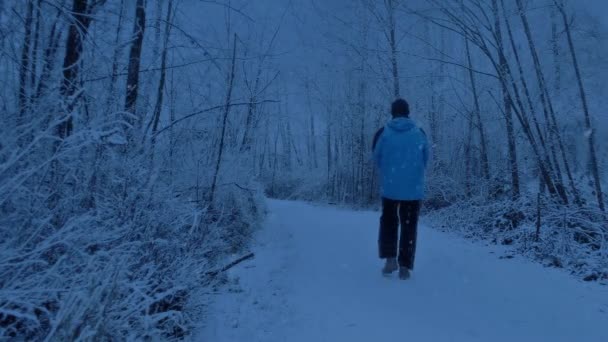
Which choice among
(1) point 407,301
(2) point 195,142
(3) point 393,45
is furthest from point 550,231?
(3) point 393,45

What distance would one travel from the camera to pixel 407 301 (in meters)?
2.97

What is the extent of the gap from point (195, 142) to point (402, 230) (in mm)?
2938

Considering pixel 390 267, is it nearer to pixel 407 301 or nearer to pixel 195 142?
pixel 407 301

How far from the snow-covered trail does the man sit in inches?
9.7

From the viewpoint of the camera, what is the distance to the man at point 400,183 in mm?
3625

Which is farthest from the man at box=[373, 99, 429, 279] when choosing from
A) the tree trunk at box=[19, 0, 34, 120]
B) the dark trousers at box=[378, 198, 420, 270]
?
the tree trunk at box=[19, 0, 34, 120]

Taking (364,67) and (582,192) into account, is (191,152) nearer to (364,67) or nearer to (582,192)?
(582,192)

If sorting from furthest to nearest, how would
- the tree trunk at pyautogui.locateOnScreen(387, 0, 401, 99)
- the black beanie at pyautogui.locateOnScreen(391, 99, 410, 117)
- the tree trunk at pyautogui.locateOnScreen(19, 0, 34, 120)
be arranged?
1. the tree trunk at pyautogui.locateOnScreen(387, 0, 401, 99)
2. the black beanie at pyautogui.locateOnScreen(391, 99, 410, 117)
3. the tree trunk at pyautogui.locateOnScreen(19, 0, 34, 120)

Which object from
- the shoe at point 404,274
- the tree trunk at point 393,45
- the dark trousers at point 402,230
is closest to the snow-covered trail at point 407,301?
the shoe at point 404,274

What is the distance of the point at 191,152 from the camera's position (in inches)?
192

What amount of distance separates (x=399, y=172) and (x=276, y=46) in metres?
5.33

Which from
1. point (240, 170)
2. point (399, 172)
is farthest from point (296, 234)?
point (399, 172)

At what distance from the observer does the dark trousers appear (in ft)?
11.7

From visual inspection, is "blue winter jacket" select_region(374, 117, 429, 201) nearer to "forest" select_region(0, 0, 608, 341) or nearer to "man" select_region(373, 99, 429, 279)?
"man" select_region(373, 99, 429, 279)
